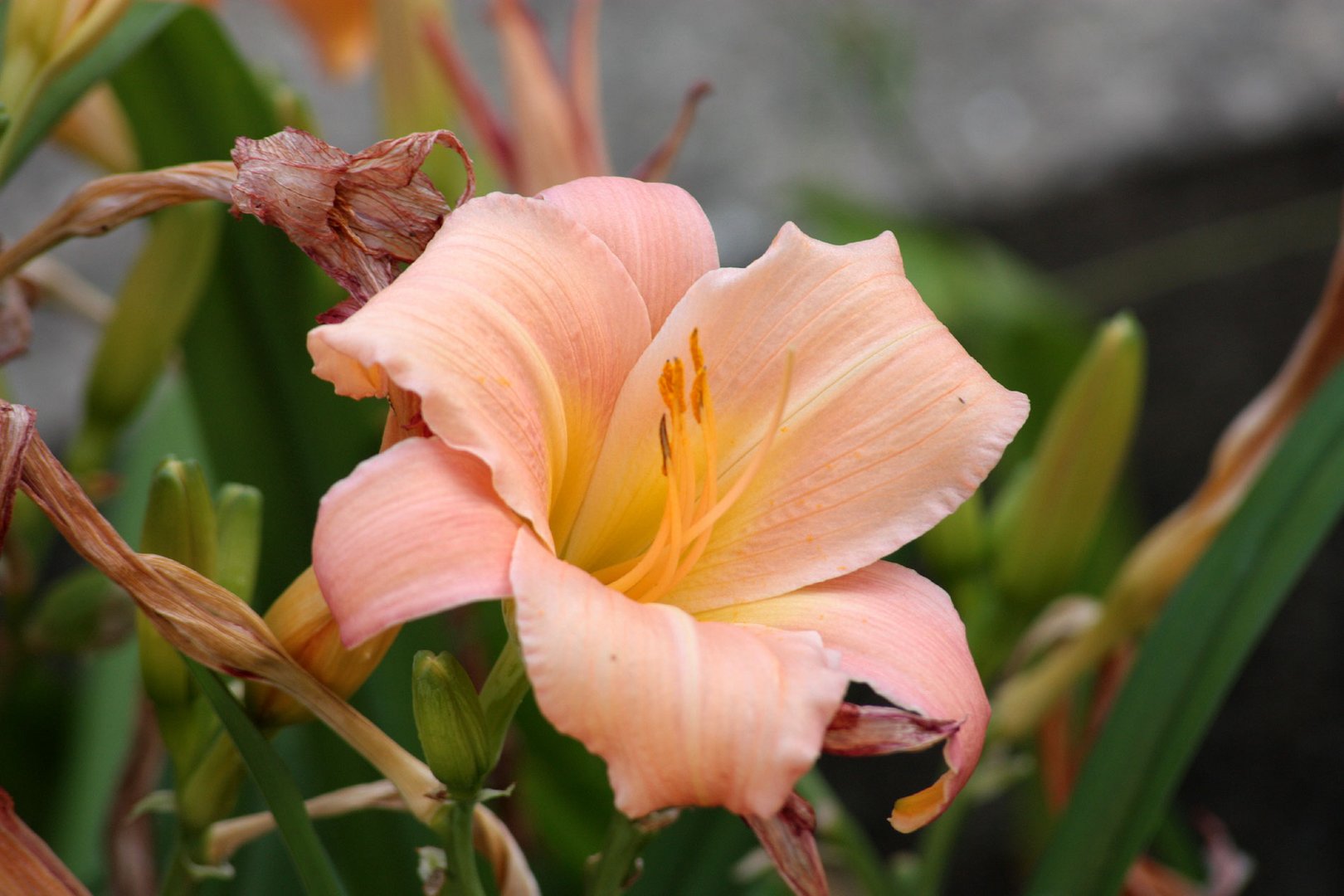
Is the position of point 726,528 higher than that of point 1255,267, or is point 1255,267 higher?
point 726,528

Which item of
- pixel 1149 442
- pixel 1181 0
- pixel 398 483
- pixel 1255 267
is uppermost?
pixel 398 483

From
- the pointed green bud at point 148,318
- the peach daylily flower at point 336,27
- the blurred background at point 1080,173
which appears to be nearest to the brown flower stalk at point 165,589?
the pointed green bud at point 148,318

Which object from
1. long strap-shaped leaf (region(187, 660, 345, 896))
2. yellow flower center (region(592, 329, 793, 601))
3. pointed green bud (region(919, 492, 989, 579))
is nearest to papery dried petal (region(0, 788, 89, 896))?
long strap-shaped leaf (region(187, 660, 345, 896))

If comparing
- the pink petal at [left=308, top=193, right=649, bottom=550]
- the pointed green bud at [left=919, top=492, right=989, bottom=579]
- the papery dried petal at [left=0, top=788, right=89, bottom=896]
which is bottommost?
the pointed green bud at [left=919, top=492, right=989, bottom=579]

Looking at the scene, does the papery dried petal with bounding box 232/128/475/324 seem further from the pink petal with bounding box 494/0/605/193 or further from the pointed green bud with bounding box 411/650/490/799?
the pink petal with bounding box 494/0/605/193

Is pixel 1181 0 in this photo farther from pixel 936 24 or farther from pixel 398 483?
pixel 398 483

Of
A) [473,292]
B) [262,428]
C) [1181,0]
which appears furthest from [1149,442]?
[473,292]

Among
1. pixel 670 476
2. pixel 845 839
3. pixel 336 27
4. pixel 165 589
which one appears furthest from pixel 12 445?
pixel 336 27
